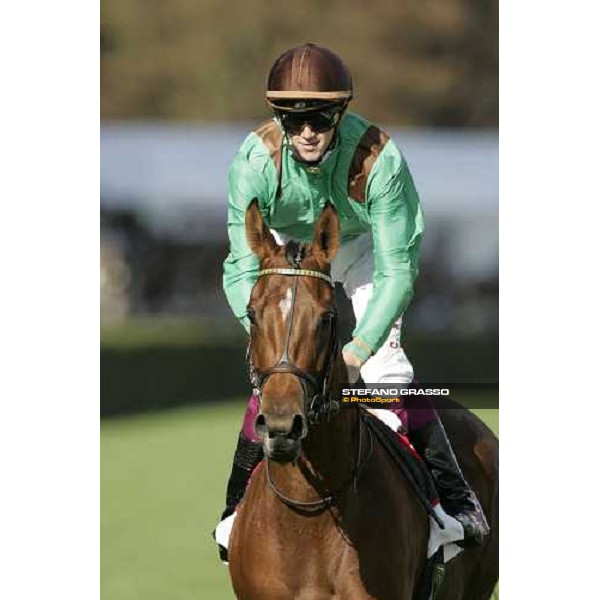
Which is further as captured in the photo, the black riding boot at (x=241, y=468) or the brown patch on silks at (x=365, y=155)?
the brown patch on silks at (x=365, y=155)

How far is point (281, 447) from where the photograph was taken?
377cm

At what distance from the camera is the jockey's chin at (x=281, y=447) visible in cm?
377

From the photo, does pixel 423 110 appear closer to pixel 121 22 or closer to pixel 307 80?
pixel 121 22

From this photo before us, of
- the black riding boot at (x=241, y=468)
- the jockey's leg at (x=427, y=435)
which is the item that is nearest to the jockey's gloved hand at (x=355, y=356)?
the black riding boot at (x=241, y=468)

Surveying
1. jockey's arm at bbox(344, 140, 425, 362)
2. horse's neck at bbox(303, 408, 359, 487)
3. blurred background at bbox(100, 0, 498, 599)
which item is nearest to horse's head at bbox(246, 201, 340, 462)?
horse's neck at bbox(303, 408, 359, 487)

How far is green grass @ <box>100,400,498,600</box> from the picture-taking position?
8.08 m

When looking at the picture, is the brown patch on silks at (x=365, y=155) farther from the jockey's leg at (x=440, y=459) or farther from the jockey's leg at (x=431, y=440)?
the jockey's leg at (x=440, y=459)

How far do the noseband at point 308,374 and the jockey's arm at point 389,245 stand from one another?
1.42ft

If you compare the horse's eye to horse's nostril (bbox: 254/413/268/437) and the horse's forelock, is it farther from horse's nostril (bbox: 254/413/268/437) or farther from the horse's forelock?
horse's nostril (bbox: 254/413/268/437)

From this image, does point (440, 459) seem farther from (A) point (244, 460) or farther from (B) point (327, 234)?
(B) point (327, 234)

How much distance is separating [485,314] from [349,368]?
5091 millimetres

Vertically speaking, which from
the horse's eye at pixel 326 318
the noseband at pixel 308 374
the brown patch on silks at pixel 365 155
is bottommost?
the noseband at pixel 308 374

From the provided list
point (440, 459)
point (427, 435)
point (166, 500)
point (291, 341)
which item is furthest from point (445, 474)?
point (166, 500)

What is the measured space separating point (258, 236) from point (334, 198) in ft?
3.94
